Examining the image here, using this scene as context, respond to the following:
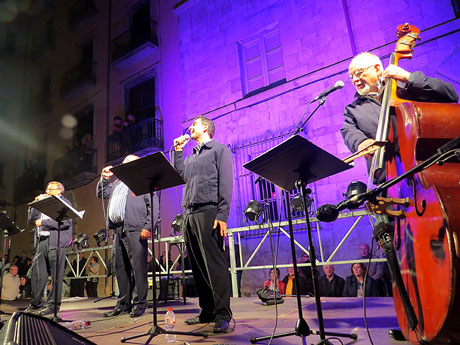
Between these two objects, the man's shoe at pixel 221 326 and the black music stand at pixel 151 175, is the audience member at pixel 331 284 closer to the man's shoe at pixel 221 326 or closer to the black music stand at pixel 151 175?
the man's shoe at pixel 221 326

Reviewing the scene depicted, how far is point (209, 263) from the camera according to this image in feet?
8.98

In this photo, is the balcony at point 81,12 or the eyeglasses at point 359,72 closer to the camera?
the eyeglasses at point 359,72

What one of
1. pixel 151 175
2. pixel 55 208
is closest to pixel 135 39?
pixel 55 208

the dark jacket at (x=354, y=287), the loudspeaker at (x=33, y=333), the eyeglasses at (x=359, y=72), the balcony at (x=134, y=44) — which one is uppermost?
the balcony at (x=134, y=44)

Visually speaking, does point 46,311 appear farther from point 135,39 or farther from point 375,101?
point 135,39

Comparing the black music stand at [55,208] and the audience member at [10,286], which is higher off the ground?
the black music stand at [55,208]

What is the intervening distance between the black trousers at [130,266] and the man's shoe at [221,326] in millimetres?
1421

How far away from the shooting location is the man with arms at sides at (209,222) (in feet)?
8.93

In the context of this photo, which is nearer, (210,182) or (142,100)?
(210,182)

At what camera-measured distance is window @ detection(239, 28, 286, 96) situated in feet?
26.6

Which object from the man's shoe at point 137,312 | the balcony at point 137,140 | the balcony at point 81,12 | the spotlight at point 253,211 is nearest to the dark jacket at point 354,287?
the spotlight at point 253,211

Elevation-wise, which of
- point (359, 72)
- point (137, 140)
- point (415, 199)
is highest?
point (137, 140)

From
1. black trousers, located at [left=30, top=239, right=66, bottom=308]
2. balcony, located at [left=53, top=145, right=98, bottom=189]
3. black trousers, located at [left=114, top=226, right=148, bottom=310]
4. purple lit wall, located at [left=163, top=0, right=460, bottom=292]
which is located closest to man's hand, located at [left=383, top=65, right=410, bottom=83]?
black trousers, located at [left=114, top=226, right=148, bottom=310]

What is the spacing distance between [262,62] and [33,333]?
8.12 m
